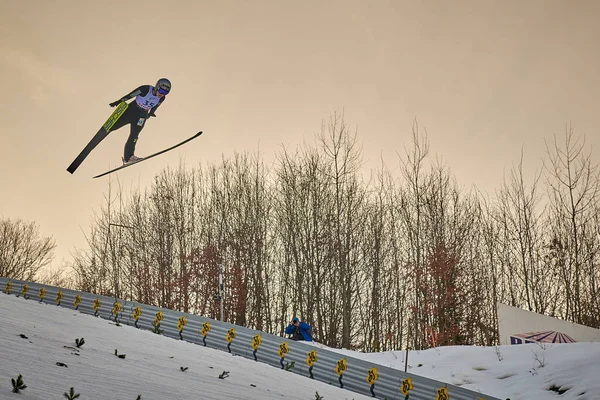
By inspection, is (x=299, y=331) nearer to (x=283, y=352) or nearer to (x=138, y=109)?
(x=283, y=352)

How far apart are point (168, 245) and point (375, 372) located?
2075cm

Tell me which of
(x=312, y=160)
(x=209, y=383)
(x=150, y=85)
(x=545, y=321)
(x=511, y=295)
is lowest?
(x=209, y=383)

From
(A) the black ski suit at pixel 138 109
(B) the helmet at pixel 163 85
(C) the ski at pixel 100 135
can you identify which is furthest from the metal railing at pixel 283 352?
(B) the helmet at pixel 163 85

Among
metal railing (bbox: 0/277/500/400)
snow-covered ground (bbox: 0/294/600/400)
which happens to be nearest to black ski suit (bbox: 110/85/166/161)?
metal railing (bbox: 0/277/500/400)

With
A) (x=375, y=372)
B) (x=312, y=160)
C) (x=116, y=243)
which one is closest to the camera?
(x=375, y=372)

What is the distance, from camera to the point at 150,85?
47.5 feet

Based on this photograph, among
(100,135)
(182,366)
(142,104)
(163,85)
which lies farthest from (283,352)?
(100,135)

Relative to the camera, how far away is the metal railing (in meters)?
9.95

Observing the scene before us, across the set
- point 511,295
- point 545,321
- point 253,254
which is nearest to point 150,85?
point 545,321

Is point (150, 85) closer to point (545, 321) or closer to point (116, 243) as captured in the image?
point (545, 321)

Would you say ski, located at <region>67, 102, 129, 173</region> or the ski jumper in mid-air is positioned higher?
the ski jumper in mid-air

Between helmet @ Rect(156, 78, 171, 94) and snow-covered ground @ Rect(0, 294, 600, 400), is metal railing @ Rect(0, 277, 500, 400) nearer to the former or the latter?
snow-covered ground @ Rect(0, 294, 600, 400)

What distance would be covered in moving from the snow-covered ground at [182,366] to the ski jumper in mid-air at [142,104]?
5493 millimetres

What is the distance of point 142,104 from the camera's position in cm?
1452
